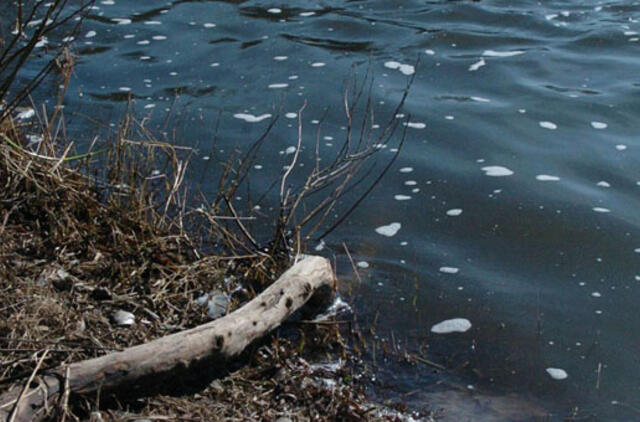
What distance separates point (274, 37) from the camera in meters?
10.9

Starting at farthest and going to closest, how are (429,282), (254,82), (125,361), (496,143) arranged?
(254,82) → (496,143) → (429,282) → (125,361)

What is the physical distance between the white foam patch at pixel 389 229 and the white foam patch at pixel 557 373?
1819 mm

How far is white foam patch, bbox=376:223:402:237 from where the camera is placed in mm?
6816

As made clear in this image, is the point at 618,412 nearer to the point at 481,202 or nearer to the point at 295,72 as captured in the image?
the point at 481,202

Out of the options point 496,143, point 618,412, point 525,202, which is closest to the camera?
point 618,412

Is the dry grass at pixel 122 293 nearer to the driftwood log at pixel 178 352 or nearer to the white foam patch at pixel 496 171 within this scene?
the driftwood log at pixel 178 352

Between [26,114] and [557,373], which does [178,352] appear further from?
[26,114]

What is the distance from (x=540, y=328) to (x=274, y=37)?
6.15m

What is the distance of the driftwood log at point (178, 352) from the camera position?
3.88 meters

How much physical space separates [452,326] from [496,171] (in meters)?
2.33

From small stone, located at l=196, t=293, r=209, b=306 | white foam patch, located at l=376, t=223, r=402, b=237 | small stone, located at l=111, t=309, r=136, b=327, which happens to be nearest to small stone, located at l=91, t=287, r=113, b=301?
small stone, located at l=111, t=309, r=136, b=327

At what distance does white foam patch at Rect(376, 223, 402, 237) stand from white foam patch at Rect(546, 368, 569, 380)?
1819 mm

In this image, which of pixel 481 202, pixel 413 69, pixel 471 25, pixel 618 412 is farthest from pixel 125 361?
pixel 471 25

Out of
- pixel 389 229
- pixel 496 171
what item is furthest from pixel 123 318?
pixel 496 171
